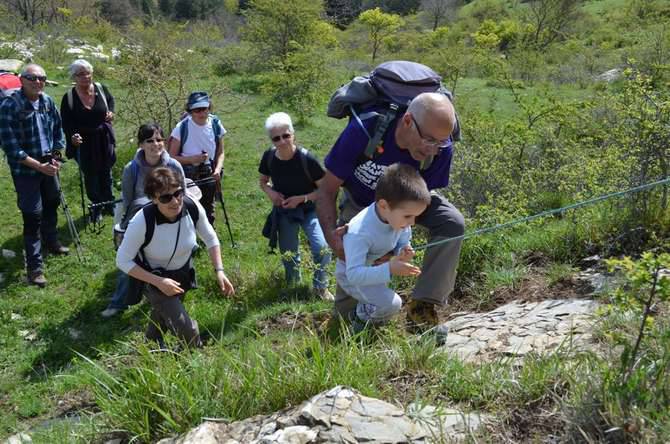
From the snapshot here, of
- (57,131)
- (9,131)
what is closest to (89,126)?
(57,131)

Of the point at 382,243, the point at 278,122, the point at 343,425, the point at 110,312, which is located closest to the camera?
the point at 343,425

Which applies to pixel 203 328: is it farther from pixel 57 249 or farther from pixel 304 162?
pixel 57 249

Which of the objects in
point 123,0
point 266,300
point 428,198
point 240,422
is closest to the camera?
point 240,422

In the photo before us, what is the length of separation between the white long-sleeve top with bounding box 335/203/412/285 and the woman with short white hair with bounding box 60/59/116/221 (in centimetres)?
500

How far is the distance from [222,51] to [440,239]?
61.2ft

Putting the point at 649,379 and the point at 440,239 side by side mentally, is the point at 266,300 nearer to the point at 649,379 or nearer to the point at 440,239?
the point at 440,239

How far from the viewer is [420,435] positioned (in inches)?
97.6

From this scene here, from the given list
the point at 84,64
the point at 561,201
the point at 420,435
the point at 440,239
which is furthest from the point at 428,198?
the point at 84,64

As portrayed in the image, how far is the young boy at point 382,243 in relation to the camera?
10.1 feet

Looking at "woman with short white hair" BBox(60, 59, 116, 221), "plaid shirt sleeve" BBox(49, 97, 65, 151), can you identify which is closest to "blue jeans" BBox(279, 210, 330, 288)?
"plaid shirt sleeve" BBox(49, 97, 65, 151)

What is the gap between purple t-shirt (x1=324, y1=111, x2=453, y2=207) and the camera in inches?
140

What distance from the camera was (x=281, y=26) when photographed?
19.6 m

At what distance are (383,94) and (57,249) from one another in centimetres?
501

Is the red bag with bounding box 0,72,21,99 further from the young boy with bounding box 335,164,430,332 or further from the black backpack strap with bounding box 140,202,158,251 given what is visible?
the young boy with bounding box 335,164,430,332
